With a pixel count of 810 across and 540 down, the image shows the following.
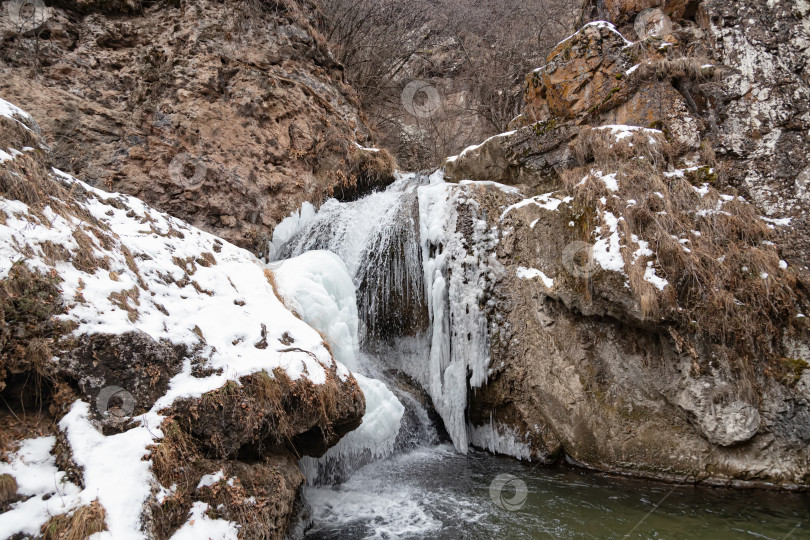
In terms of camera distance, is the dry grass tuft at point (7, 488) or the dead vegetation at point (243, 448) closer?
the dry grass tuft at point (7, 488)

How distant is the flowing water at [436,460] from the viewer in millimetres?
3666

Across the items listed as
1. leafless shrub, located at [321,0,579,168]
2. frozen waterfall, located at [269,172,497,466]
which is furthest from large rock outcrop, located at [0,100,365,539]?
leafless shrub, located at [321,0,579,168]

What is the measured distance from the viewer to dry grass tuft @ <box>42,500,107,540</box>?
2014 mm

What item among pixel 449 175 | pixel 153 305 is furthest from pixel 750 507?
pixel 449 175

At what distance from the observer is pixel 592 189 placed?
554 cm

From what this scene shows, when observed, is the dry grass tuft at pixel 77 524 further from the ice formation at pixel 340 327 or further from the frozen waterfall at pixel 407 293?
the frozen waterfall at pixel 407 293

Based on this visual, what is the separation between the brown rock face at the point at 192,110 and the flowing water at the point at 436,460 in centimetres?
83

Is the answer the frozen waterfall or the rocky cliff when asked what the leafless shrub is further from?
the rocky cliff

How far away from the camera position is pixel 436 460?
517 centimetres

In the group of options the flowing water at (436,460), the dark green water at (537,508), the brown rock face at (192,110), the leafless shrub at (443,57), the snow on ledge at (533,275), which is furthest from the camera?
the leafless shrub at (443,57)

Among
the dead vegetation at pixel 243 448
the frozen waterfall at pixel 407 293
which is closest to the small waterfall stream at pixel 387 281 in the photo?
the frozen waterfall at pixel 407 293

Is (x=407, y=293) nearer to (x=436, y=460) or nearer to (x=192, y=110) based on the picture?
(x=436, y=460)

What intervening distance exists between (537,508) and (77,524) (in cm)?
359

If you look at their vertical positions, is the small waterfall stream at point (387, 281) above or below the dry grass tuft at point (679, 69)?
below
